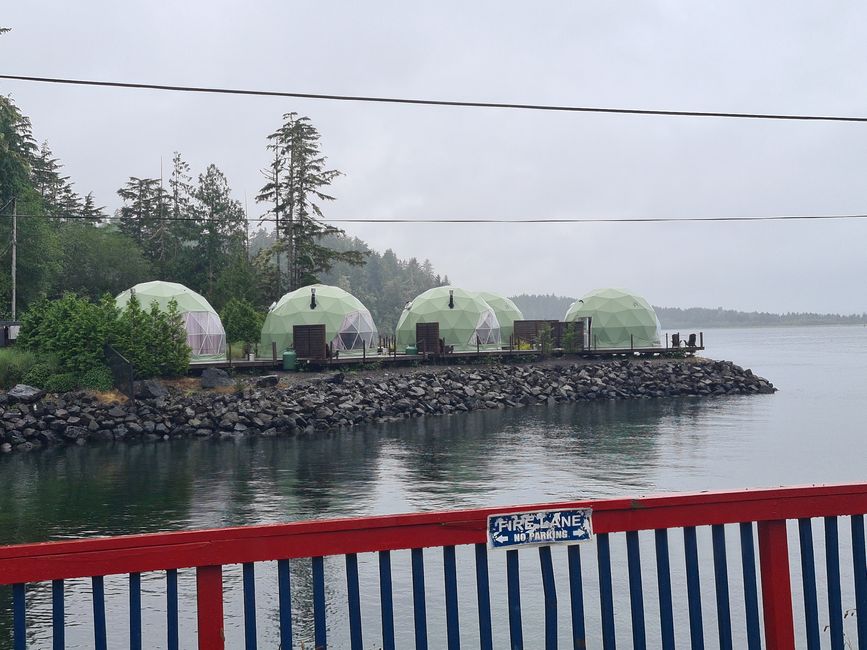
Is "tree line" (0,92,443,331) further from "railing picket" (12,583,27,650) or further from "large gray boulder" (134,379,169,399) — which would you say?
"railing picket" (12,583,27,650)

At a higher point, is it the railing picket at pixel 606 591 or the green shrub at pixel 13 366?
the green shrub at pixel 13 366

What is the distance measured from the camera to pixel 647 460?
27828 mm

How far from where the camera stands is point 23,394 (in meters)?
33.8

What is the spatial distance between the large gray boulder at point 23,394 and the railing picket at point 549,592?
3384 cm

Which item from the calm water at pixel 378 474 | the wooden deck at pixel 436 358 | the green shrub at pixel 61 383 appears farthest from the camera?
the wooden deck at pixel 436 358

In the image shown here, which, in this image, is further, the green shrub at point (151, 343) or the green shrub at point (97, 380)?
the green shrub at point (151, 343)

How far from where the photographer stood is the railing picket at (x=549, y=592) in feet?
14.1

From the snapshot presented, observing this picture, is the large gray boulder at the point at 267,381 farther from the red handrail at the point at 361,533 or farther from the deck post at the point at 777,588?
the deck post at the point at 777,588

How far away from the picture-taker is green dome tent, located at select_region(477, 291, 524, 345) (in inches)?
2557

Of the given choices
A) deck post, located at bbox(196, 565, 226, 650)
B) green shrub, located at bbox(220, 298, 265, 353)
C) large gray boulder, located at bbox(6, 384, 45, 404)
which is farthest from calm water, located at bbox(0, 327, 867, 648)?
green shrub, located at bbox(220, 298, 265, 353)

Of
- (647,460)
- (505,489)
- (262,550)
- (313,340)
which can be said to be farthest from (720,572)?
(313,340)

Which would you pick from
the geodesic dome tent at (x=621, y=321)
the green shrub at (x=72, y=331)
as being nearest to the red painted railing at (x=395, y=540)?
the green shrub at (x=72, y=331)

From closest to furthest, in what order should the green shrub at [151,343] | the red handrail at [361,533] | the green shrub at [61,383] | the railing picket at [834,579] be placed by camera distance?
the red handrail at [361,533] → the railing picket at [834,579] → the green shrub at [61,383] → the green shrub at [151,343]

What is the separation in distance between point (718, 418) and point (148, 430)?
84.6 ft
